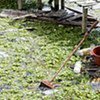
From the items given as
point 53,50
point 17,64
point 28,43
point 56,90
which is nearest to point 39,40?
point 28,43

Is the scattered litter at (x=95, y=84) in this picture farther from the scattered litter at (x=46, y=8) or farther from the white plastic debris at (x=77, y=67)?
the scattered litter at (x=46, y=8)

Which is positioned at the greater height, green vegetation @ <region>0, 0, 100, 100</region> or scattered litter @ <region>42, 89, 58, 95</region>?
green vegetation @ <region>0, 0, 100, 100</region>

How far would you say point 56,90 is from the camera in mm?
6891

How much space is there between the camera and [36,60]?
834 cm

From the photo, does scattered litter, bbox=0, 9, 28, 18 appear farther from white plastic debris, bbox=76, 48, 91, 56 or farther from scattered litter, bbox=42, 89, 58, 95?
scattered litter, bbox=42, 89, 58, 95

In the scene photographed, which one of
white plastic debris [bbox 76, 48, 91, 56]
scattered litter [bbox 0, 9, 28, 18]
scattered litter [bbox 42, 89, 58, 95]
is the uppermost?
scattered litter [bbox 0, 9, 28, 18]

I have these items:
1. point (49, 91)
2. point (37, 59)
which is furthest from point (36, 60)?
point (49, 91)

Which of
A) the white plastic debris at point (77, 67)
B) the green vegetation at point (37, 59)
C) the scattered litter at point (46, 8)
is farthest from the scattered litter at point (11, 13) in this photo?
the white plastic debris at point (77, 67)

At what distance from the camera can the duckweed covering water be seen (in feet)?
22.3

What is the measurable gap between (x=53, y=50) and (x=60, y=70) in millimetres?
1430

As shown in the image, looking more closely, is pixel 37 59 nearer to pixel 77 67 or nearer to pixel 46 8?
pixel 77 67

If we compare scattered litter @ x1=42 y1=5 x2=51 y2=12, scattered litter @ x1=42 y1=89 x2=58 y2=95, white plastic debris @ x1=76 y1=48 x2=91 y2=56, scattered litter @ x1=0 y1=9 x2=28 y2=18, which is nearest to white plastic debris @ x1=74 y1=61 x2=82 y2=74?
white plastic debris @ x1=76 y1=48 x2=91 y2=56

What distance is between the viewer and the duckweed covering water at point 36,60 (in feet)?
22.3

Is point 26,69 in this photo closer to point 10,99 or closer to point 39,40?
point 10,99
